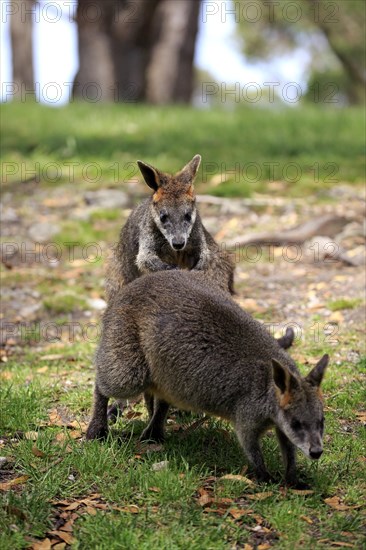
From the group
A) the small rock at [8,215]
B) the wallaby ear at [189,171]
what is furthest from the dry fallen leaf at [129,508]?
the small rock at [8,215]

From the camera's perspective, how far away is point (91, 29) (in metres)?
17.6

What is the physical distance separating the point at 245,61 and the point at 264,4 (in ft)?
23.5

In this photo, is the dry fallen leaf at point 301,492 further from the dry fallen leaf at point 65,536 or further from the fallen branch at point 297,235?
the fallen branch at point 297,235

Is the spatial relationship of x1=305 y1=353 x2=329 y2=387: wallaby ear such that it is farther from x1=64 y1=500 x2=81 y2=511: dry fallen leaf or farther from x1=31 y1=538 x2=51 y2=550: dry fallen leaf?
x1=31 y1=538 x2=51 y2=550: dry fallen leaf

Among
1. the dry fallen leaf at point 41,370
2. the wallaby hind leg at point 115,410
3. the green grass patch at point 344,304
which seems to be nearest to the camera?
the wallaby hind leg at point 115,410

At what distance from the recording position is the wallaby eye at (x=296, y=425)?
4473mm

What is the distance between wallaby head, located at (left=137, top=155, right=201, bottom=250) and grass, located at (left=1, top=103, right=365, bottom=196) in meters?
4.79

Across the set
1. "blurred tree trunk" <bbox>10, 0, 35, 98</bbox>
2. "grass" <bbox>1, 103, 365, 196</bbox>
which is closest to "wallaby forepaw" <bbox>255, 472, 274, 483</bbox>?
"grass" <bbox>1, 103, 365, 196</bbox>

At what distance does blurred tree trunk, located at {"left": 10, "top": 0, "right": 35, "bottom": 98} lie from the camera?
2075 centimetres

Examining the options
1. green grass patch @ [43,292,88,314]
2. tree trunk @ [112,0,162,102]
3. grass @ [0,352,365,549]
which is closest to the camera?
grass @ [0,352,365,549]

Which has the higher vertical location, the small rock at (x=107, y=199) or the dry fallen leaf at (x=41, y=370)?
the small rock at (x=107, y=199)

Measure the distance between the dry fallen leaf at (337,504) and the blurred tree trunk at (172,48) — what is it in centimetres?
1425

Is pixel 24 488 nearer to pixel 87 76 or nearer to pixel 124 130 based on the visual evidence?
pixel 124 130

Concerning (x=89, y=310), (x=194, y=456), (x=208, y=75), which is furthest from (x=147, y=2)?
(x=208, y=75)
